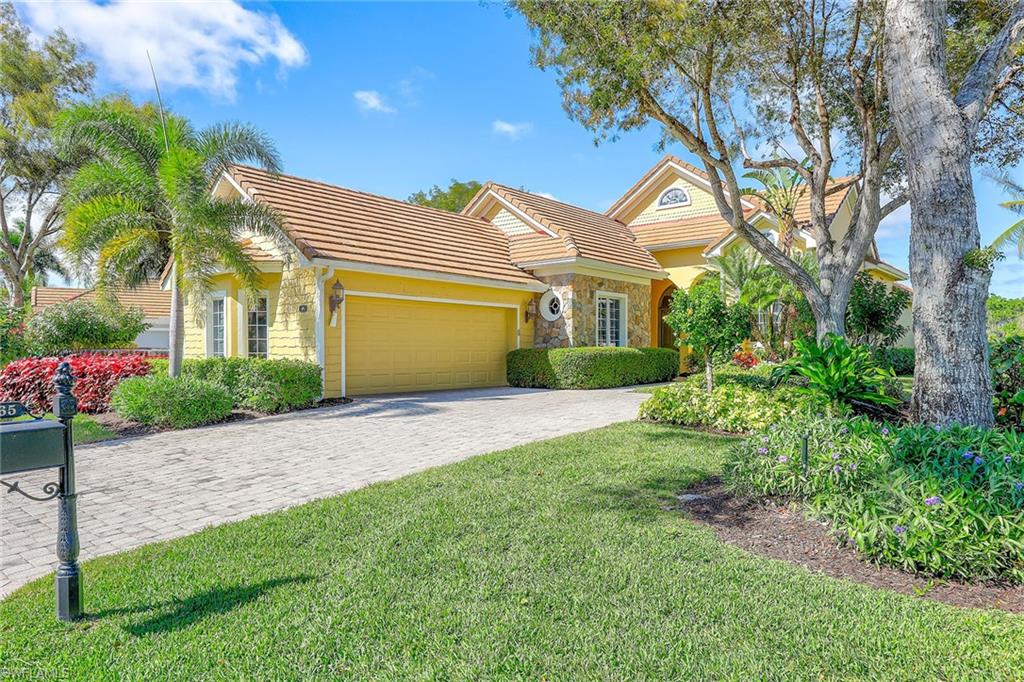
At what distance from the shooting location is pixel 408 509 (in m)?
5.13

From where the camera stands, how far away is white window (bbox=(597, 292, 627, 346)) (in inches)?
724

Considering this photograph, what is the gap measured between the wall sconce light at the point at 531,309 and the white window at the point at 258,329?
7.51 m

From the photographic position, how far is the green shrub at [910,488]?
3.77 metres

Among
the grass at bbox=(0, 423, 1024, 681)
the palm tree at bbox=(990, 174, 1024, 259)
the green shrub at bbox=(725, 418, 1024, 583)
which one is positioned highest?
the palm tree at bbox=(990, 174, 1024, 259)

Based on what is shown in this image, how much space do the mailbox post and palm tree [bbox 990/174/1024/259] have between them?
55.3 feet

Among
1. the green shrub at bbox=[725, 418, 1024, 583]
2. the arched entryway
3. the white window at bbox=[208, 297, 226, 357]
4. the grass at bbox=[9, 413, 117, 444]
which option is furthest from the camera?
the arched entryway

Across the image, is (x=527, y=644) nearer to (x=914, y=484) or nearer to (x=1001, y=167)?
(x=914, y=484)

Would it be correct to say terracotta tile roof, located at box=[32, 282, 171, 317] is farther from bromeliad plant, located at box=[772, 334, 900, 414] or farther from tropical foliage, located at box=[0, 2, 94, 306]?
bromeliad plant, located at box=[772, 334, 900, 414]

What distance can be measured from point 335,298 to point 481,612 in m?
10.9

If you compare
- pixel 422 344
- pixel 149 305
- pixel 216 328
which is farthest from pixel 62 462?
pixel 149 305

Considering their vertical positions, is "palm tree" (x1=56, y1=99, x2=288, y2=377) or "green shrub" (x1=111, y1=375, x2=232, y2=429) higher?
"palm tree" (x1=56, y1=99, x2=288, y2=377)

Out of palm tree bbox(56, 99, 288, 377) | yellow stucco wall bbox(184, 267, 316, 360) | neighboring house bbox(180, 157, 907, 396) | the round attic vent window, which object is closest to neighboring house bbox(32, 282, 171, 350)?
neighboring house bbox(180, 157, 907, 396)

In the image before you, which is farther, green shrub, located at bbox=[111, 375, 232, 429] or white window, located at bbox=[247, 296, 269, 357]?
white window, located at bbox=[247, 296, 269, 357]

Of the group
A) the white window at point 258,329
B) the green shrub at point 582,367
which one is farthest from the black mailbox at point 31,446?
the green shrub at point 582,367
